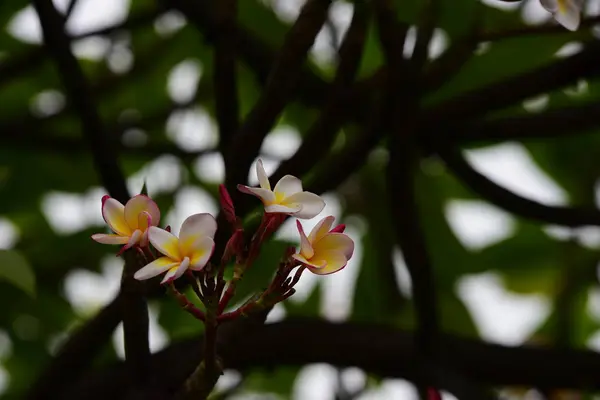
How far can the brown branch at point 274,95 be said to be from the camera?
0.49 metres

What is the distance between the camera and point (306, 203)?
1.15ft

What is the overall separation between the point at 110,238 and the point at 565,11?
0.24 meters

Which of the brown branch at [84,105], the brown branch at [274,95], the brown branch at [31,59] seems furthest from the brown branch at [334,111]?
the brown branch at [31,59]

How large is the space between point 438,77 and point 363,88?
6 cm

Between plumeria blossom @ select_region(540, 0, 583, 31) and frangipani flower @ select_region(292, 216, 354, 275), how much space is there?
5.6 inches

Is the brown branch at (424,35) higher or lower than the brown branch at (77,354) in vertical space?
higher

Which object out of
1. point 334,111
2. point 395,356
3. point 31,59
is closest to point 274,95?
point 334,111

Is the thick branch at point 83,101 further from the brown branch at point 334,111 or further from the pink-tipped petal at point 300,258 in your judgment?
the pink-tipped petal at point 300,258

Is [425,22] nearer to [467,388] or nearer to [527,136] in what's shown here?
[527,136]

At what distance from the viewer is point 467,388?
643 millimetres

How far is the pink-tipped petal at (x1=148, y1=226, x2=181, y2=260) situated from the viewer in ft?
1.10

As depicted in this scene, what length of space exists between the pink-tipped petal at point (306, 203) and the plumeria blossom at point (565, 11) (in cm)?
14

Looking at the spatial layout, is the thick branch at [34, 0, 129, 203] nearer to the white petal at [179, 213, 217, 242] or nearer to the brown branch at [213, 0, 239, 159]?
the brown branch at [213, 0, 239, 159]

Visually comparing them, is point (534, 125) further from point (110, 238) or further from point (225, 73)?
point (110, 238)
